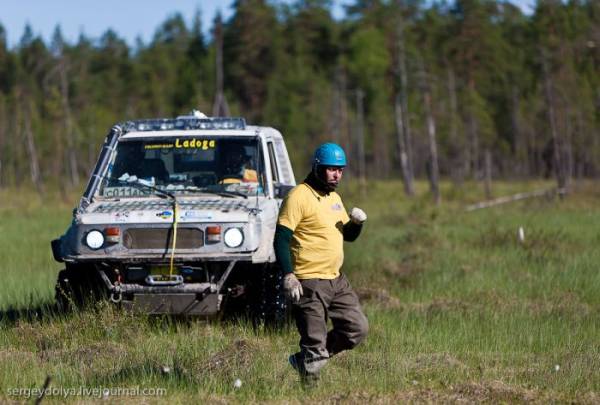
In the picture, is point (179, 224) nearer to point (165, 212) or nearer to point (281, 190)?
point (165, 212)

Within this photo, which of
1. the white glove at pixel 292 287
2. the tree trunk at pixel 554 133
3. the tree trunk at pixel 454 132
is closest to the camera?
the white glove at pixel 292 287

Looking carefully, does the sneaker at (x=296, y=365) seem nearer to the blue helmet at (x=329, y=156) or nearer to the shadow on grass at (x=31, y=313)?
the blue helmet at (x=329, y=156)

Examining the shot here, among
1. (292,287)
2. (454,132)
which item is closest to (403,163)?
(454,132)

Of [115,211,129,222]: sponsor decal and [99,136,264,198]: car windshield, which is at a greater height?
[99,136,264,198]: car windshield

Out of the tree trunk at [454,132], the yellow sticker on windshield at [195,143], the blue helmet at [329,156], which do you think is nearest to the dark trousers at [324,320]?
the blue helmet at [329,156]

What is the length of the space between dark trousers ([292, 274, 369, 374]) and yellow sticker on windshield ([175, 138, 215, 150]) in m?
3.92

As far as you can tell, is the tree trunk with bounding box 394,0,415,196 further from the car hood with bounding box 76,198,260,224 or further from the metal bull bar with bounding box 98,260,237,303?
the metal bull bar with bounding box 98,260,237,303

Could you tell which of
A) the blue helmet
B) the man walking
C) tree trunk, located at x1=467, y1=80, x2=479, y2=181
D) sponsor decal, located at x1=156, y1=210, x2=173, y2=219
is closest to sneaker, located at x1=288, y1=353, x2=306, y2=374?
the man walking

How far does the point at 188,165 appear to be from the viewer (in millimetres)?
11422

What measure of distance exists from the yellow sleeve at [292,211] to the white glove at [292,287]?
14.0 inches

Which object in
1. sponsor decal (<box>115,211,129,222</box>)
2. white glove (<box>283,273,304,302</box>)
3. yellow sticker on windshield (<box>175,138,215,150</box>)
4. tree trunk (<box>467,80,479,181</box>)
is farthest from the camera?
tree trunk (<box>467,80,479,181</box>)

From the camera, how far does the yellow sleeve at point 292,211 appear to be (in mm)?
7559

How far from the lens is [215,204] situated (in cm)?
1050

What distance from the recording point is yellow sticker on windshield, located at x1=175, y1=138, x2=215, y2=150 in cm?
1144
